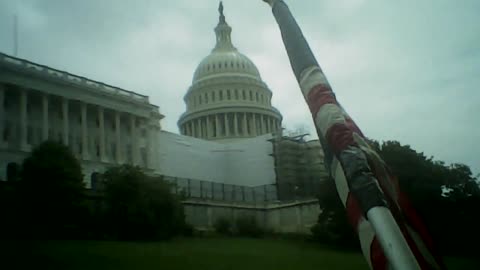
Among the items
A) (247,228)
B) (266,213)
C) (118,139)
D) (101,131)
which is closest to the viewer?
(247,228)

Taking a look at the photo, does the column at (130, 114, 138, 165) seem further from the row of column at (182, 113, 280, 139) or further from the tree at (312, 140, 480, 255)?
the row of column at (182, 113, 280, 139)

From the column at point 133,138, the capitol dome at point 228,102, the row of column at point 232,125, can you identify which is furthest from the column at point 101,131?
the row of column at point 232,125

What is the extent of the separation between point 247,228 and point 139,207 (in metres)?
11.7

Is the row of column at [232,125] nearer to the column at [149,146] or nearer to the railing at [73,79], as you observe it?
the column at [149,146]

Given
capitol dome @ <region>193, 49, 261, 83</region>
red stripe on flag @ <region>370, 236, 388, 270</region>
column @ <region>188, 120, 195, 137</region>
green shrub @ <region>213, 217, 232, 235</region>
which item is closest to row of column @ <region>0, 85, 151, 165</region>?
green shrub @ <region>213, 217, 232, 235</region>

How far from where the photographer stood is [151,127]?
58.8m

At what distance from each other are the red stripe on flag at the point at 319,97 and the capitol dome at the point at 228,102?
72.2m

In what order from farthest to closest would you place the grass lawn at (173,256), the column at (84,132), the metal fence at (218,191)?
the column at (84,132)
the metal fence at (218,191)
the grass lawn at (173,256)

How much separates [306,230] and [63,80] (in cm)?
2374

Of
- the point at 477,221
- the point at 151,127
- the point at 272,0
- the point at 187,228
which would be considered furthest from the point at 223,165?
the point at 272,0

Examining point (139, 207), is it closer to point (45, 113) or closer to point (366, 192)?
point (45, 113)

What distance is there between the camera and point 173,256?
2519cm

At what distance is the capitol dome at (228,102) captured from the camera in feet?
295

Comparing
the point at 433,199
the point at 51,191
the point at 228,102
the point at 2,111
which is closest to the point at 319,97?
the point at 51,191
